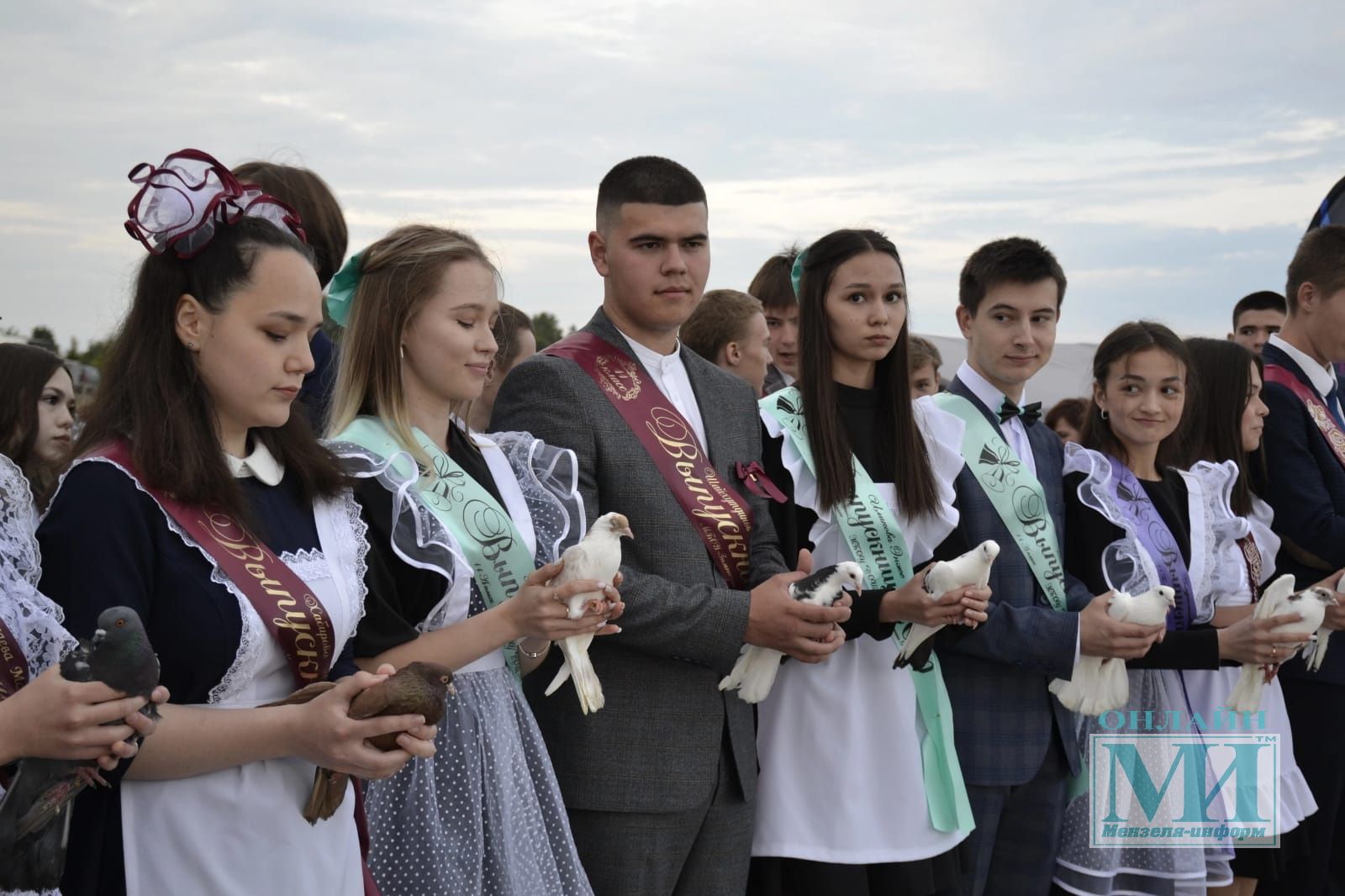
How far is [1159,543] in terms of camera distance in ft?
13.3

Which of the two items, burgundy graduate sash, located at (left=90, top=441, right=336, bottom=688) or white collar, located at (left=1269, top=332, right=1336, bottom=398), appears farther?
white collar, located at (left=1269, top=332, right=1336, bottom=398)

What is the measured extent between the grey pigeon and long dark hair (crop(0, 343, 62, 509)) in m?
1.81

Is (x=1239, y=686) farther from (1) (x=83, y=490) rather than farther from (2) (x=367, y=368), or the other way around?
(1) (x=83, y=490)

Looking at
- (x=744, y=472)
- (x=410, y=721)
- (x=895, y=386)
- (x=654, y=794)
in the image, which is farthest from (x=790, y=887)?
(x=410, y=721)

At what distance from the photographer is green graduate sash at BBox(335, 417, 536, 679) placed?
2707 mm

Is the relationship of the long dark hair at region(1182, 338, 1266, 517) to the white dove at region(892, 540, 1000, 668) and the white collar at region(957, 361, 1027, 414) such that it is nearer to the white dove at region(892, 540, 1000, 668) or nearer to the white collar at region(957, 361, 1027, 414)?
the white collar at region(957, 361, 1027, 414)

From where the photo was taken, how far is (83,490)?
2.03 meters

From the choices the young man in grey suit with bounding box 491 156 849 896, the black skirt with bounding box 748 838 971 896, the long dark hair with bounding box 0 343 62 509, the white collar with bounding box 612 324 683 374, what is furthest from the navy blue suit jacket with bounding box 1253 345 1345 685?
the long dark hair with bounding box 0 343 62 509

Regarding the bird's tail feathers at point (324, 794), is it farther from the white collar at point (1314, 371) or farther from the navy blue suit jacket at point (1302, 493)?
the white collar at point (1314, 371)

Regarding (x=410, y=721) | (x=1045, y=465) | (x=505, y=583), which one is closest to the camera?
(x=410, y=721)

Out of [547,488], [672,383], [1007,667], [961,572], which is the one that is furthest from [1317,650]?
[547,488]

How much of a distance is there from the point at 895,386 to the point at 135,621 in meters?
2.49

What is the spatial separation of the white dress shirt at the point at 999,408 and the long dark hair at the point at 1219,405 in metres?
0.90

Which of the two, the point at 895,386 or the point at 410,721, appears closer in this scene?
the point at 410,721
